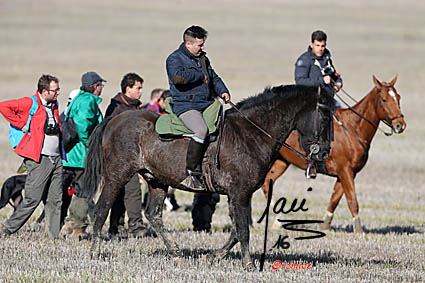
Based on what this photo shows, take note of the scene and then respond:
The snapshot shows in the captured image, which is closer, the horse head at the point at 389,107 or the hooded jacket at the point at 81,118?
the hooded jacket at the point at 81,118

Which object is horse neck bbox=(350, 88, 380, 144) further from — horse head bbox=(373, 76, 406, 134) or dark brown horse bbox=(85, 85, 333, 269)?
dark brown horse bbox=(85, 85, 333, 269)

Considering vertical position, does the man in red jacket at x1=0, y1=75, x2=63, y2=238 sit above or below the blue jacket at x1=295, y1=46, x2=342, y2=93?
below

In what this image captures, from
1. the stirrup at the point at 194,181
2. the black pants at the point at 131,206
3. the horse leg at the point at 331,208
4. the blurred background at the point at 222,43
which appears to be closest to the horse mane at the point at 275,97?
the stirrup at the point at 194,181

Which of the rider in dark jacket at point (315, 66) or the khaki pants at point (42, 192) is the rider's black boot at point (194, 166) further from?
the rider in dark jacket at point (315, 66)

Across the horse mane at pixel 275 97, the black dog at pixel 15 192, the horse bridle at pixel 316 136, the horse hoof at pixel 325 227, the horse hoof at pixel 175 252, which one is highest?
the horse mane at pixel 275 97

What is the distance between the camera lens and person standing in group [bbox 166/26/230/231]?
8.53 meters

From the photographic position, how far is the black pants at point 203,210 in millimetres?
12078

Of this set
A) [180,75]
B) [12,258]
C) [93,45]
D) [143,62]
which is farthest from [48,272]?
[93,45]

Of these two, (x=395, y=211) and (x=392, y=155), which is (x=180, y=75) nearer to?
(x=395, y=211)

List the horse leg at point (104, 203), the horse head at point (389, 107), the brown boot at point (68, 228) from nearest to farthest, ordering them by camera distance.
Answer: the horse leg at point (104, 203) → the brown boot at point (68, 228) → the horse head at point (389, 107)

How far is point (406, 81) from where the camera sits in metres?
40.2

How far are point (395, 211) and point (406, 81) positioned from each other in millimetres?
26557

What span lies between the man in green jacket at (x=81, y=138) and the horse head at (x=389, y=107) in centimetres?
487

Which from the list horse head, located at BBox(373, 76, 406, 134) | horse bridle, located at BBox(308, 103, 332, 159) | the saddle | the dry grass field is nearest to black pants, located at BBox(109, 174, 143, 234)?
the dry grass field
